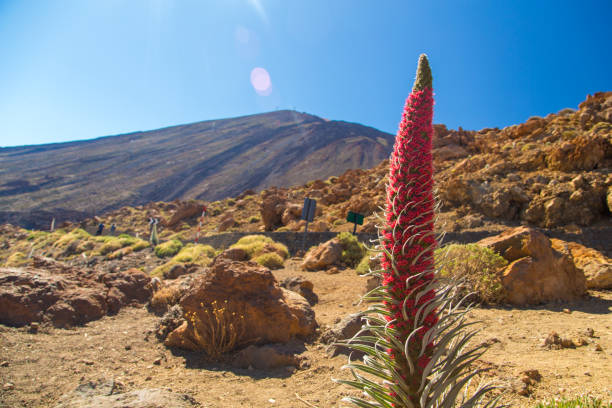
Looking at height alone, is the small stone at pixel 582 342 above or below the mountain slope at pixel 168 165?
below

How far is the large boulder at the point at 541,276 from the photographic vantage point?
191 inches

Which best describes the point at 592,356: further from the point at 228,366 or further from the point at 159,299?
the point at 159,299

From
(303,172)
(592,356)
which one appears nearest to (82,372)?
(592,356)

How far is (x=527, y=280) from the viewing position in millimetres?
4871

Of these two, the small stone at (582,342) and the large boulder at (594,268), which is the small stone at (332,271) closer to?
the large boulder at (594,268)

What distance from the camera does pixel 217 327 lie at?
4.11m

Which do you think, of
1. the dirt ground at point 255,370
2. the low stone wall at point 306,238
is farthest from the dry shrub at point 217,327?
the low stone wall at point 306,238

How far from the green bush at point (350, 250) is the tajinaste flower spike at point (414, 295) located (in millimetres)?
8092

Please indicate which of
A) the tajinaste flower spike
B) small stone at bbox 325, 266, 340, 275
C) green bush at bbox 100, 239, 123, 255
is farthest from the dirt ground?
green bush at bbox 100, 239, 123, 255

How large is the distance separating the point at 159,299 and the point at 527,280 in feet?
21.5

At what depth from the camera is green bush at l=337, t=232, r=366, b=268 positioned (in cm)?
957

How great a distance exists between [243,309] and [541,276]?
471 centimetres

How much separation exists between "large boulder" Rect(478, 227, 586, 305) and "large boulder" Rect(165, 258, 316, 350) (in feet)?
10.8

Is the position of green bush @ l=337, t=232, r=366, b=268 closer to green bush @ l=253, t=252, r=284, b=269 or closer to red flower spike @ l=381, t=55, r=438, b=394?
green bush @ l=253, t=252, r=284, b=269
